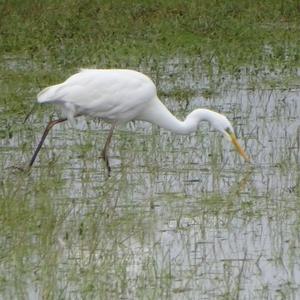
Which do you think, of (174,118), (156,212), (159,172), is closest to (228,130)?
(174,118)

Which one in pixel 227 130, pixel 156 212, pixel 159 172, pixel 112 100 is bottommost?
pixel 156 212

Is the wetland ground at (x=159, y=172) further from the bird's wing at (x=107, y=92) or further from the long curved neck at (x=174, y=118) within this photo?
the bird's wing at (x=107, y=92)

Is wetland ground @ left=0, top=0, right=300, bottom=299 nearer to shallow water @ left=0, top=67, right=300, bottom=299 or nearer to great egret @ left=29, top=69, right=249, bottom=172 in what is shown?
shallow water @ left=0, top=67, right=300, bottom=299

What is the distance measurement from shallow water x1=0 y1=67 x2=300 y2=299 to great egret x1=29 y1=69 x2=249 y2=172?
0.30m

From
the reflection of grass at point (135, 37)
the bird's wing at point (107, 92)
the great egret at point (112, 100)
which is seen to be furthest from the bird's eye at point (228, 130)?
the reflection of grass at point (135, 37)

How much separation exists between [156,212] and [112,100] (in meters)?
2.08

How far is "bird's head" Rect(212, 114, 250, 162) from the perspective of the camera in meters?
10.8

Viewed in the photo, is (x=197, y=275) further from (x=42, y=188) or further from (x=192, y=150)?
(x=192, y=150)

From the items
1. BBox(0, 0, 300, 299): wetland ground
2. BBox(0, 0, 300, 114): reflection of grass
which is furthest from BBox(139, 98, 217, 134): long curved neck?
BBox(0, 0, 300, 114): reflection of grass

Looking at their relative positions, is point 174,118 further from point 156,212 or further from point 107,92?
point 156,212

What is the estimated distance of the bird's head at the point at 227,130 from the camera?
35.4ft

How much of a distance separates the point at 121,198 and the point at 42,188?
665mm

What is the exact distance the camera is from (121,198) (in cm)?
974

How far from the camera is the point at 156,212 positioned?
9250mm
